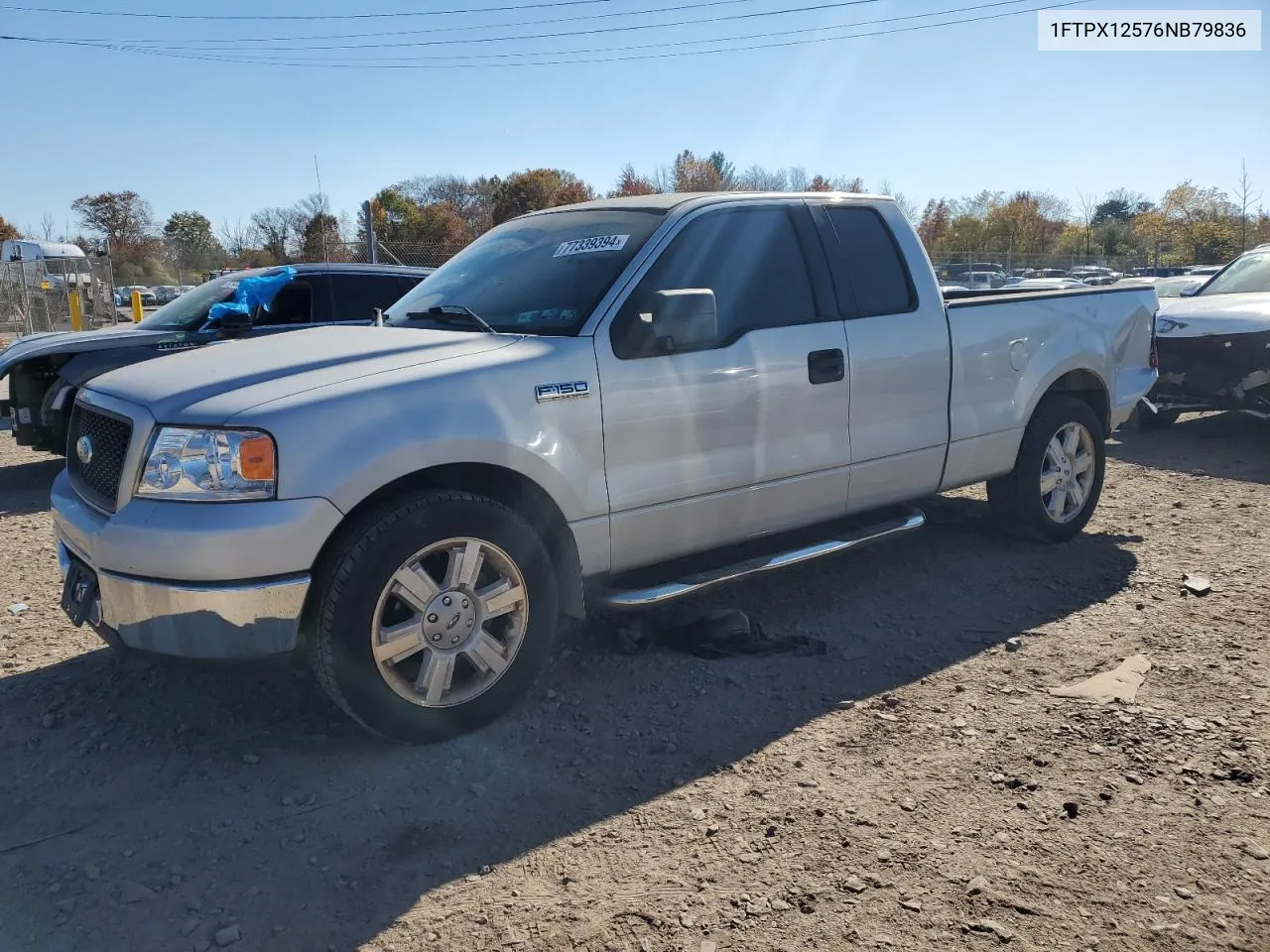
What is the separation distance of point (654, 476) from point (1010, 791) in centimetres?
165

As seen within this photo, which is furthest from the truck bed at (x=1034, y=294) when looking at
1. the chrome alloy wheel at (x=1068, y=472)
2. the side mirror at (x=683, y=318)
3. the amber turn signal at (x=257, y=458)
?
the amber turn signal at (x=257, y=458)

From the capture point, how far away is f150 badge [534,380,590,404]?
3564 mm

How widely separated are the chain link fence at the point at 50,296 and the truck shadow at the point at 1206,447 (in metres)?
22.0

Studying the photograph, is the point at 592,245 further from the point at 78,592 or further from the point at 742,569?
the point at 78,592

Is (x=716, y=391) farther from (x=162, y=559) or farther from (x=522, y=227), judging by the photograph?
(x=162, y=559)

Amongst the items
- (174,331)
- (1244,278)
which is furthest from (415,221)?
(1244,278)

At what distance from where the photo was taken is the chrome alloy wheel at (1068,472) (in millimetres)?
5629

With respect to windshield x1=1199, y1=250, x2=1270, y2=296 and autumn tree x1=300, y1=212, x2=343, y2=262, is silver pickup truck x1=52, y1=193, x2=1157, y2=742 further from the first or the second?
autumn tree x1=300, y1=212, x2=343, y2=262

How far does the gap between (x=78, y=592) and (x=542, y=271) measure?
2128 millimetres

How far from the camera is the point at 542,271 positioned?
424cm

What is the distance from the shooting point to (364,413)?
3.22 meters

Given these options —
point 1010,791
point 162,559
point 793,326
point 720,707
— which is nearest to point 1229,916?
point 1010,791

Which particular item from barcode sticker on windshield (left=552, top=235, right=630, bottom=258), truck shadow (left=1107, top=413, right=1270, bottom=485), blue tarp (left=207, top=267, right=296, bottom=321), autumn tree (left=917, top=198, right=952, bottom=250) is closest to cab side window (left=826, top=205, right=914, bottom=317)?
barcode sticker on windshield (left=552, top=235, right=630, bottom=258)

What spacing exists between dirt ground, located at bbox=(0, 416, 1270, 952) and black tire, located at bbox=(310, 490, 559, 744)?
13cm
